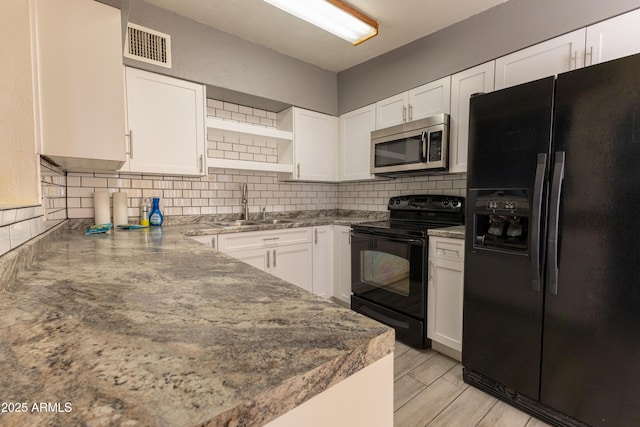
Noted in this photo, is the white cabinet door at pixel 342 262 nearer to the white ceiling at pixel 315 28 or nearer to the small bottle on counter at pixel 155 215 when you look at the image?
the small bottle on counter at pixel 155 215

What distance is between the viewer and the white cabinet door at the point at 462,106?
2074mm

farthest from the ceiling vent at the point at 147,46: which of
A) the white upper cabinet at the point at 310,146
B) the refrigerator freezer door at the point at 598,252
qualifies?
the refrigerator freezer door at the point at 598,252

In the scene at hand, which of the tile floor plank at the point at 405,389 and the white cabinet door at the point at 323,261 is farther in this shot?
the white cabinet door at the point at 323,261

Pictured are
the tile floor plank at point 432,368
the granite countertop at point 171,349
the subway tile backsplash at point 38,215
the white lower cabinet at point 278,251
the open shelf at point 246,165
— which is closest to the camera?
the granite countertop at point 171,349

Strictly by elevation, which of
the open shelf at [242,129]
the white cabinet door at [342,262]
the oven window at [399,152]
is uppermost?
the open shelf at [242,129]

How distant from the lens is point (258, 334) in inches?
17.9

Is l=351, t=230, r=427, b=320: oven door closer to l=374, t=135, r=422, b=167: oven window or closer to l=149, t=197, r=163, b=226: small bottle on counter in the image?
l=374, t=135, r=422, b=167: oven window

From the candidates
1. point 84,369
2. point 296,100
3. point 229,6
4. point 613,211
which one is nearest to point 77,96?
point 229,6

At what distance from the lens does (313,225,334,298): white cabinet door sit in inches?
113

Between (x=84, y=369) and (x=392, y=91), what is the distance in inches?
111

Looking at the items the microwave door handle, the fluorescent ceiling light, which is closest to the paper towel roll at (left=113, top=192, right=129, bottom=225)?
the fluorescent ceiling light

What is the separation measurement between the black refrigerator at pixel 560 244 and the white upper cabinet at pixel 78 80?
1.97 m

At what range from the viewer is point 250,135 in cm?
286

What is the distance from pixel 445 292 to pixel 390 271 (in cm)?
45
